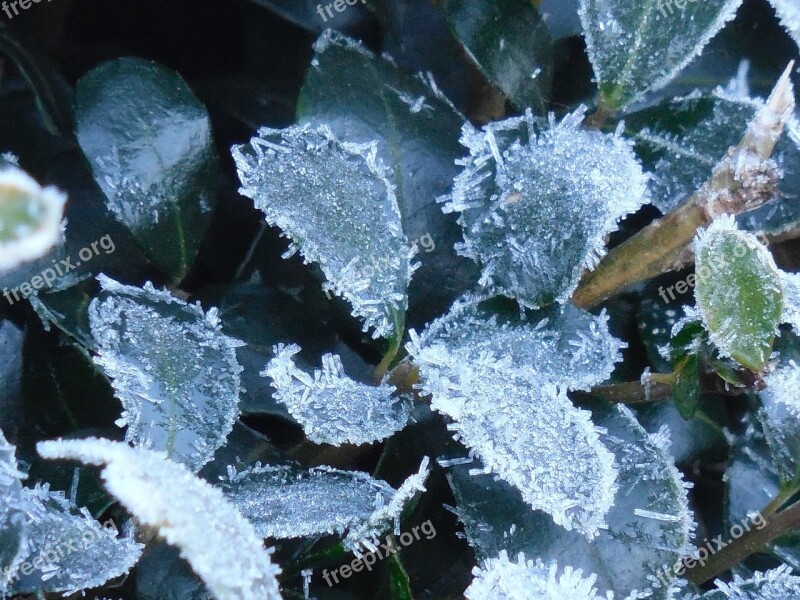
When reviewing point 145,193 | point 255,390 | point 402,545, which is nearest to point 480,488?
point 402,545

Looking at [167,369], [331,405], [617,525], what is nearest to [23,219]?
[167,369]

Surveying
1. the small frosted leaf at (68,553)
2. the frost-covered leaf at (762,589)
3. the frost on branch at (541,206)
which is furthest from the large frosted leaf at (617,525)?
the small frosted leaf at (68,553)

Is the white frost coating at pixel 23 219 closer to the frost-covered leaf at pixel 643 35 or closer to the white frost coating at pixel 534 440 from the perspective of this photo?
the white frost coating at pixel 534 440

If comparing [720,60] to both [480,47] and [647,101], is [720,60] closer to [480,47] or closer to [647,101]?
[647,101]

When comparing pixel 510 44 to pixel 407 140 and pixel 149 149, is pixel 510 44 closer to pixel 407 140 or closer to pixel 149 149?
pixel 407 140

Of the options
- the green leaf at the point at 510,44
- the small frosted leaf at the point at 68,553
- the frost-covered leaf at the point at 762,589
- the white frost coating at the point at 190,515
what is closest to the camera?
the white frost coating at the point at 190,515

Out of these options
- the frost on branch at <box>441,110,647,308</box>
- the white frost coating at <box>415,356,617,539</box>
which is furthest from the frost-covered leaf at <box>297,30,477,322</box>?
the white frost coating at <box>415,356,617,539</box>

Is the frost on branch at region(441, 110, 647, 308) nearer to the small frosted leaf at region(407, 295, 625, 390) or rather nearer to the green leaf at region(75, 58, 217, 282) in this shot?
the small frosted leaf at region(407, 295, 625, 390)
